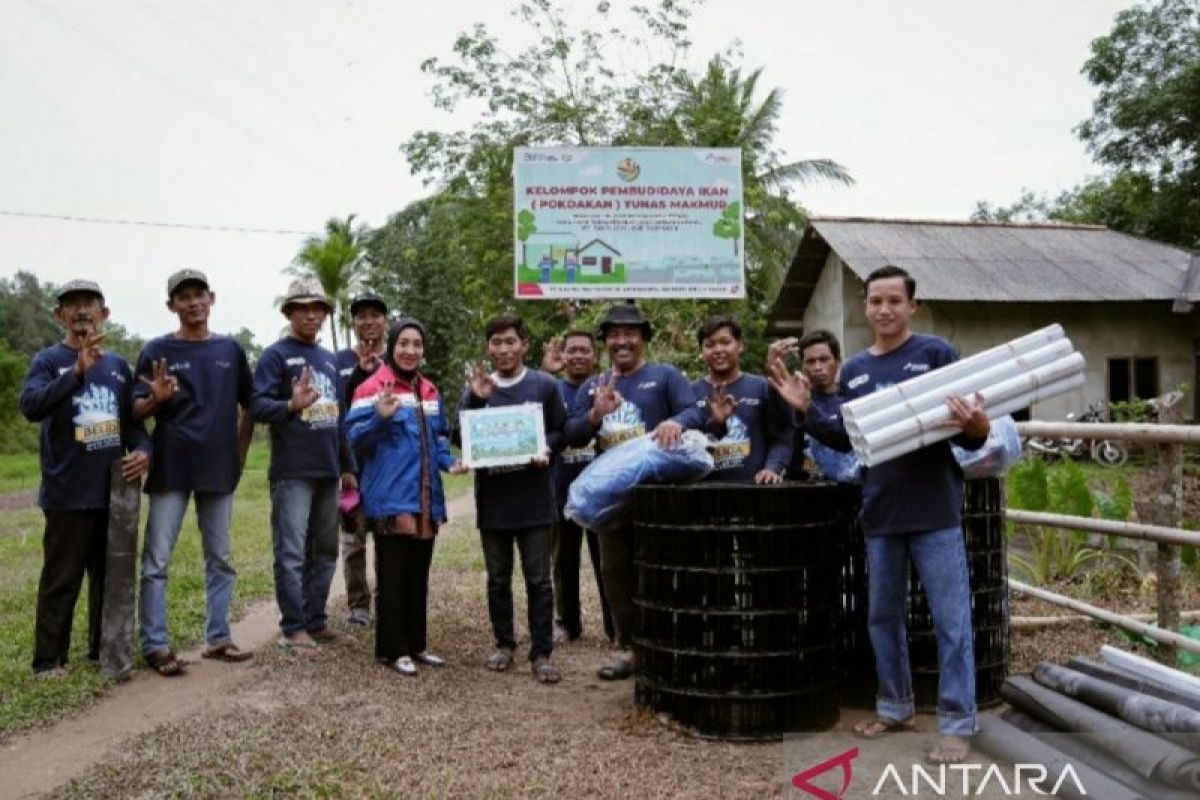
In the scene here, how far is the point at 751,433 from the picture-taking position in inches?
205

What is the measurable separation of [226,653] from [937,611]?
374cm

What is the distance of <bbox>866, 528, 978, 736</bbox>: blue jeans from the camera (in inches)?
159

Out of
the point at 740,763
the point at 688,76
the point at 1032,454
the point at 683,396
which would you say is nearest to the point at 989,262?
the point at 688,76

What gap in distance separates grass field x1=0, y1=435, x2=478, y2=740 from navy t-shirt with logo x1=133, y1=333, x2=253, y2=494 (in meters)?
1.07

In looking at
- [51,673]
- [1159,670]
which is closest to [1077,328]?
[1159,670]

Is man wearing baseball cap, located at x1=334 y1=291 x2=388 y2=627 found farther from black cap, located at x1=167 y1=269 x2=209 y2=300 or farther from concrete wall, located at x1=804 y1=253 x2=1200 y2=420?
concrete wall, located at x1=804 y1=253 x2=1200 y2=420

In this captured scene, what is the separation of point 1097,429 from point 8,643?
6.09 m

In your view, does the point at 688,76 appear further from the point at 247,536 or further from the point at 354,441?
the point at 354,441

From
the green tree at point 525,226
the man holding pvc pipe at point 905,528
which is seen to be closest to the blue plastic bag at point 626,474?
the man holding pvc pipe at point 905,528

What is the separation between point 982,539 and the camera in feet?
15.2

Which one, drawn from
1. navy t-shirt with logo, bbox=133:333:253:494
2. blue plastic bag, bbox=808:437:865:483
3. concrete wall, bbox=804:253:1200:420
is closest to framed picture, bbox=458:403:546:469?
navy t-shirt with logo, bbox=133:333:253:494

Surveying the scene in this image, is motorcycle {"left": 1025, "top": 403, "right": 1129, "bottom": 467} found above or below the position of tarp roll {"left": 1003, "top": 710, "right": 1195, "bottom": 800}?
above

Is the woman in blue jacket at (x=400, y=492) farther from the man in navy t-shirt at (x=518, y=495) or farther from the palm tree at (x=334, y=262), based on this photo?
the palm tree at (x=334, y=262)

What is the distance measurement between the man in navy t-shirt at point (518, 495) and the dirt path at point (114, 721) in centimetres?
140
